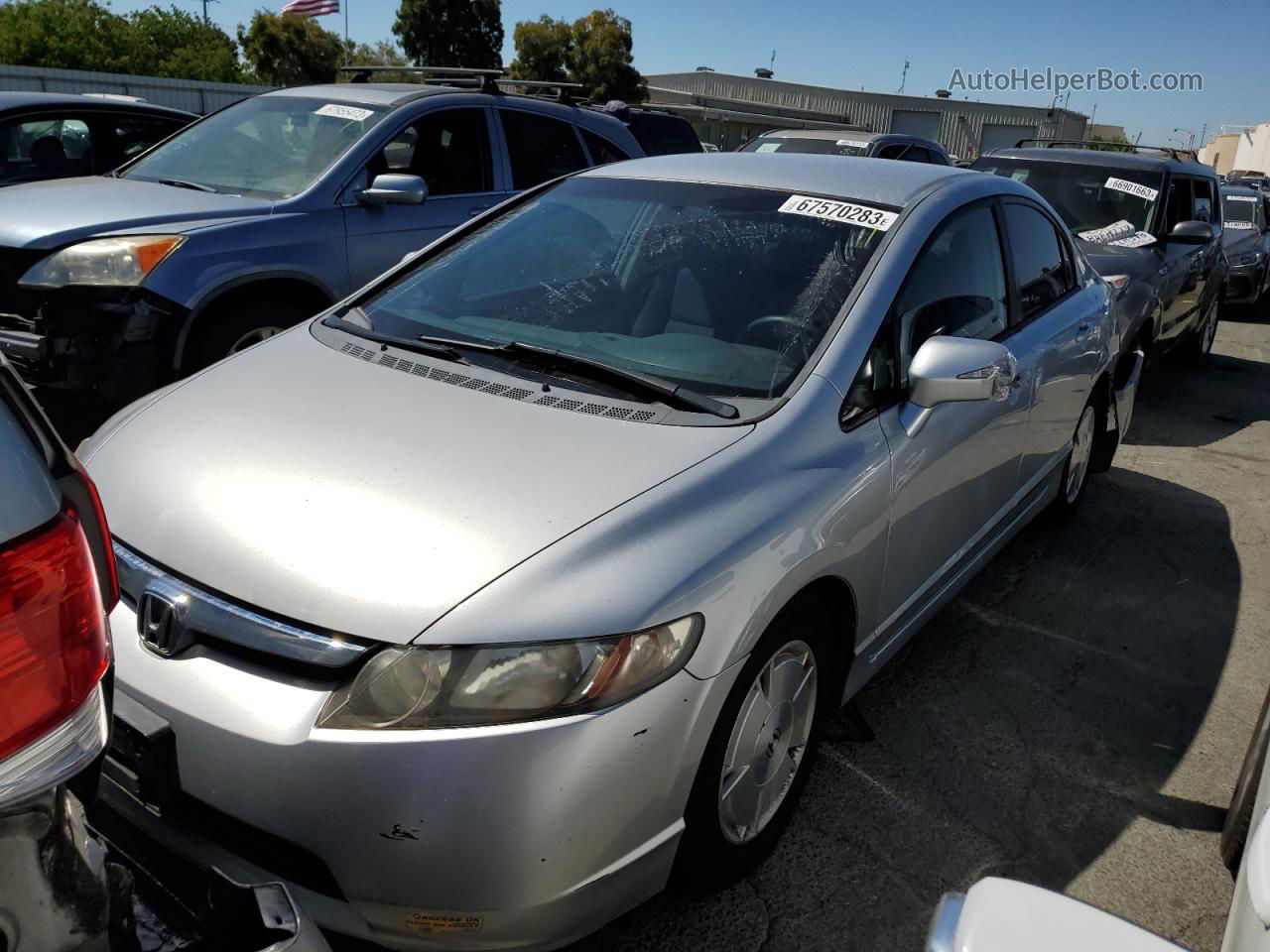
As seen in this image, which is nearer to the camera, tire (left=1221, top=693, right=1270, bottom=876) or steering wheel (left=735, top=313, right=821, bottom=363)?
tire (left=1221, top=693, right=1270, bottom=876)

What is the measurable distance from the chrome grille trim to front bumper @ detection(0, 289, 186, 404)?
2.78 metres

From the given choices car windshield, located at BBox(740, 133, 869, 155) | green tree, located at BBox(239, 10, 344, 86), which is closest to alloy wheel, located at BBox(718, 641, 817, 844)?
car windshield, located at BBox(740, 133, 869, 155)

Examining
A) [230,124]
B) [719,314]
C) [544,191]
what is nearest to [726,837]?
[719,314]

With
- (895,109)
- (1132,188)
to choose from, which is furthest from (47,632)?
(895,109)

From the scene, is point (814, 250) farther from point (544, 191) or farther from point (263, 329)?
point (263, 329)

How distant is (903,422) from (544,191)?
1630 mm

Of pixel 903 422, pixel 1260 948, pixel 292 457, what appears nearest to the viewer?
pixel 1260 948

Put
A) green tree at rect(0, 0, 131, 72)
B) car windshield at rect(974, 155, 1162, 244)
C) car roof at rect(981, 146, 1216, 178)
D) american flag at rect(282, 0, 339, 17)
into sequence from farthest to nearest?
green tree at rect(0, 0, 131, 72), american flag at rect(282, 0, 339, 17), car roof at rect(981, 146, 1216, 178), car windshield at rect(974, 155, 1162, 244)

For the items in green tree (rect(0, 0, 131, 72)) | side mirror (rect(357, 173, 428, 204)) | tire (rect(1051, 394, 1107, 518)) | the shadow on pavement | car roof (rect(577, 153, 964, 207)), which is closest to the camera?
the shadow on pavement

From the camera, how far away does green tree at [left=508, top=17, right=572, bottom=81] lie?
1940 inches

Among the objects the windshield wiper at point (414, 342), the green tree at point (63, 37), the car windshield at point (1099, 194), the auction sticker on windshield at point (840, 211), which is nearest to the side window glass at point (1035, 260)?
the auction sticker on windshield at point (840, 211)

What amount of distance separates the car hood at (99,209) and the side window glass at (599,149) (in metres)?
2.31

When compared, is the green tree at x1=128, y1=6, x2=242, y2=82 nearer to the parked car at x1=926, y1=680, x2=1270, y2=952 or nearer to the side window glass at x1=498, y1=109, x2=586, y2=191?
the side window glass at x1=498, y1=109, x2=586, y2=191

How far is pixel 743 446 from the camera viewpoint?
2389 mm
